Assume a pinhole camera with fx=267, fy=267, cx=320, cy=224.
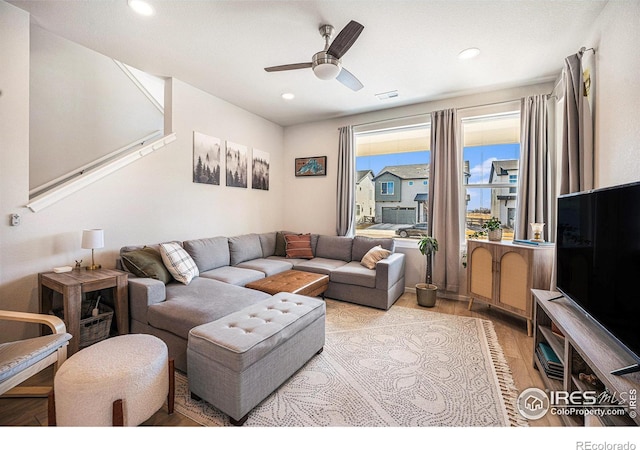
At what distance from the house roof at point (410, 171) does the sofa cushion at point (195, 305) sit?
2857mm

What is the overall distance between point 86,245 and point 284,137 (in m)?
3.55

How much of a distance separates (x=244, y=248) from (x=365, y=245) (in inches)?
69.4

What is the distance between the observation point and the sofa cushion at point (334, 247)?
409cm

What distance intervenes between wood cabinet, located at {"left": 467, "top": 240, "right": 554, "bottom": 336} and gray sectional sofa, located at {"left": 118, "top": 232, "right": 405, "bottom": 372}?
35.5 inches

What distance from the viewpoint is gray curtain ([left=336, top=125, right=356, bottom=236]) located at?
4.30 meters

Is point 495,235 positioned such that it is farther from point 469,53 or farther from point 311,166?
point 311,166

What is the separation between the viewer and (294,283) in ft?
9.69

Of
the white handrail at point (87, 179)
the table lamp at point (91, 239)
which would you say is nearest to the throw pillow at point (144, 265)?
the table lamp at point (91, 239)

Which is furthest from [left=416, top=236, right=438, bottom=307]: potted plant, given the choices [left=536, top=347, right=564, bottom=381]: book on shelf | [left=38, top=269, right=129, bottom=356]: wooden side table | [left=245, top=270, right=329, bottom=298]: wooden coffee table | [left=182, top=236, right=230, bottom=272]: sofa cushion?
[left=38, top=269, right=129, bottom=356]: wooden side table

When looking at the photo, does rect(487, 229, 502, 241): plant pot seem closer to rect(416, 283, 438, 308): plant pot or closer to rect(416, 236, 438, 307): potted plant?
rect(416, 236, 438, 307): potted plant

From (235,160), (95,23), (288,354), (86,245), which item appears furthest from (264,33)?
(288,354)

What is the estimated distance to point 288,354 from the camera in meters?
1.82

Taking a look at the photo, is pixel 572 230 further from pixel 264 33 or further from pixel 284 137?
pixel 284 137

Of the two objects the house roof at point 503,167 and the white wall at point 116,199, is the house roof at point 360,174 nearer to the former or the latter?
Answer: the white wall at point 116,199
